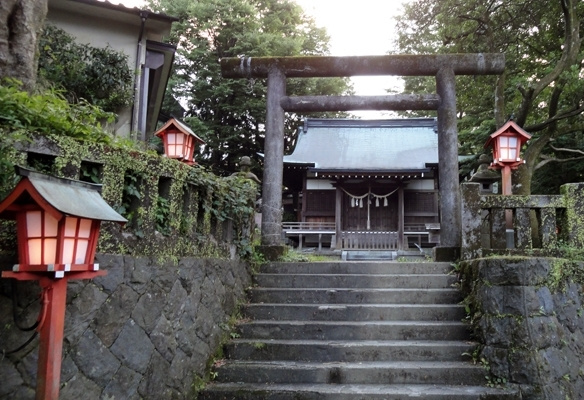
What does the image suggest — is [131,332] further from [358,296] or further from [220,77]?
[220,77]

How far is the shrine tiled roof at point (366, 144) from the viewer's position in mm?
17797

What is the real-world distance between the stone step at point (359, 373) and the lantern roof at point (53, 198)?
8.31ft

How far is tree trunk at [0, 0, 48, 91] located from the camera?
381cm

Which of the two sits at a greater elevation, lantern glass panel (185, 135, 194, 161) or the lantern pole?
lantern glass panel (185, 135, 194, 161)

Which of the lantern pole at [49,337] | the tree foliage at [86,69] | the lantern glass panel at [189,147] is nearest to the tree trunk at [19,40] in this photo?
the lantern pole at [49,337]

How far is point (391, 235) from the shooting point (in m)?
15.4

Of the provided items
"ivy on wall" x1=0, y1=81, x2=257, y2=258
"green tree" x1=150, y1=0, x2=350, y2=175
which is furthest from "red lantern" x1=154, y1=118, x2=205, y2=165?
"green tree" x1=150, y1=0, x2=350, y2=175

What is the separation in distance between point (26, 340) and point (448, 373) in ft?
11.6

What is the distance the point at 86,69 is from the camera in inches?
347

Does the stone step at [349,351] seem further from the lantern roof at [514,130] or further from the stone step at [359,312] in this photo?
the lantern roof at [514,130]

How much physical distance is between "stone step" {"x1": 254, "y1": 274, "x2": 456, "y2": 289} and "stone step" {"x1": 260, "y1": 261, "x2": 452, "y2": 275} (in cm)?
22

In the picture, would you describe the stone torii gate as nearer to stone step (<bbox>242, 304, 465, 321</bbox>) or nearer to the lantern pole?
stone step (<bbox>242, 304, 465, 321</bbox>)

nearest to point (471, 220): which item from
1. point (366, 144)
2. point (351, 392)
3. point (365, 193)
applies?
point (351, 392)

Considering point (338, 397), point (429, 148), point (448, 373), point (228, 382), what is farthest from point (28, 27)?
point (429, 148)
